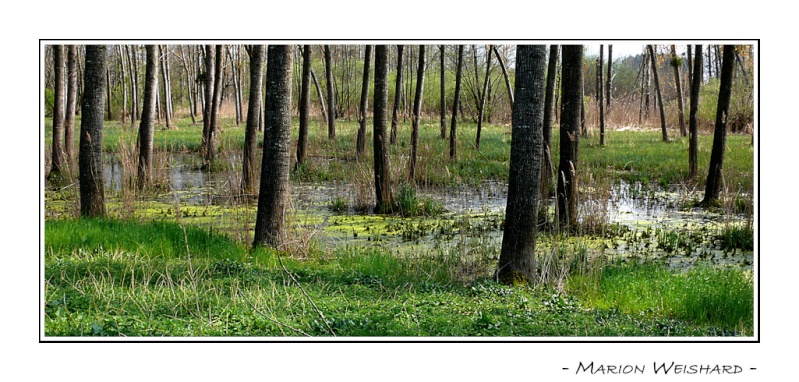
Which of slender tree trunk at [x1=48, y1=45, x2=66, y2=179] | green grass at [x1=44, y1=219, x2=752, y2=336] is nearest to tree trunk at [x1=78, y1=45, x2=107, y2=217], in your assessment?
green grass at [x1=44, y1=219, x2=752, y2=336]

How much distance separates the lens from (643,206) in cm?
1019

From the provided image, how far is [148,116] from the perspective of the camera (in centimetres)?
1096

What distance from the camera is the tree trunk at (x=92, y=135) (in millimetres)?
7660

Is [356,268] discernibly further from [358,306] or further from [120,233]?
[120,233]

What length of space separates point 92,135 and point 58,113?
4201mm

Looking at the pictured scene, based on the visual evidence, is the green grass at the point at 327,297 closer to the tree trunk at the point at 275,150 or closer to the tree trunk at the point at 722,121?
the tree trunk at the point at 275,150

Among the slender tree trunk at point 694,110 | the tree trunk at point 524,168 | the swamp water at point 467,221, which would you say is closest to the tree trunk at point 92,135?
the swamp water at point 467,221

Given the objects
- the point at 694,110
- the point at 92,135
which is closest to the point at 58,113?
the point at 92,135

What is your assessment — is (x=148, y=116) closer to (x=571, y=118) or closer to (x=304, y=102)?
(x=304, y=102)

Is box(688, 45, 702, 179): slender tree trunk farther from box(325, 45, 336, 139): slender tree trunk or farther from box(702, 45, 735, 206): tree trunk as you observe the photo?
box(325, 45, 336, 139): slender tree trunk

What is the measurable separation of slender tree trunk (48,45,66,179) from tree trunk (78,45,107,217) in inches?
147

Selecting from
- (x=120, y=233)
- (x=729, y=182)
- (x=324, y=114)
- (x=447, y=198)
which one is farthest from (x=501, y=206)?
(x=324, y=114)

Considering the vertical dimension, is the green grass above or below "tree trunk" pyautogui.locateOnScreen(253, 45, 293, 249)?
below

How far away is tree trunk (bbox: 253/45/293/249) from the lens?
22.1ft
